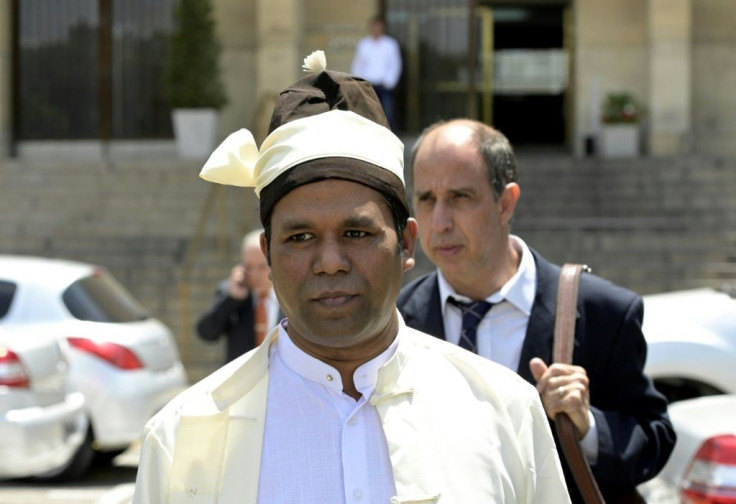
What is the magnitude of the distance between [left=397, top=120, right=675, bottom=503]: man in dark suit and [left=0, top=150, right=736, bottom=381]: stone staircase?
10.5 meters

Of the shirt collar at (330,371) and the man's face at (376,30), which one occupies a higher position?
the man's face at (376,30)

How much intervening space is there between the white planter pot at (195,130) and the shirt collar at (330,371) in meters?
17.0

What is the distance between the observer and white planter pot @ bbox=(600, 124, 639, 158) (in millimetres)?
18828

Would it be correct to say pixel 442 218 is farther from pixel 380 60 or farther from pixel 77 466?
pixel 380 60

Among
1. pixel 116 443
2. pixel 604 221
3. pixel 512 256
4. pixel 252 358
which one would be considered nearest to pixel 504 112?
pixel 604 221

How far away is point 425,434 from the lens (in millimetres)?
2340

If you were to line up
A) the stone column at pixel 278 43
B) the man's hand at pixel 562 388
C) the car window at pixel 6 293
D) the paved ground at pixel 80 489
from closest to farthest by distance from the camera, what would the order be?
the man's hand at pixel 562 388, the paved ground at pixel 80 489, the car window at pixel 6 293, the stone column at pixel 278 43

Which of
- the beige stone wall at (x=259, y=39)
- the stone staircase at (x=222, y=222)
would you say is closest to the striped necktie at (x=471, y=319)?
the stone staircase at (x=222, y=222)

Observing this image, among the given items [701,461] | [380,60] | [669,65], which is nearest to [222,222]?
[380,60]

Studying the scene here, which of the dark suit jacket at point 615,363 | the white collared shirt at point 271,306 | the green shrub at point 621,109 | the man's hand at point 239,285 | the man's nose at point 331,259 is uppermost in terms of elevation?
the green shrub at point 621,109

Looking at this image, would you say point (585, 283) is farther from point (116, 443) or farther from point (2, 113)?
point (2, 113)

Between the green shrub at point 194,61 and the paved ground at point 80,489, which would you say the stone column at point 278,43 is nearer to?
the green shrub at point 194,61

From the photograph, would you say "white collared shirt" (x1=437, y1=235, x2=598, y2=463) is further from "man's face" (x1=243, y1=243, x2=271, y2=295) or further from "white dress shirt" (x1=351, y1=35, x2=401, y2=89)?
"white dress shirt" (x1=351, y1=35, x2=401, y2=89)

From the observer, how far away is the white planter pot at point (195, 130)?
1938 cm
